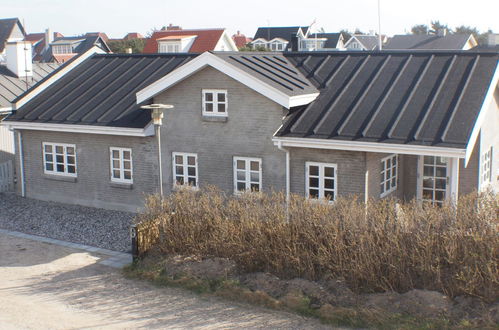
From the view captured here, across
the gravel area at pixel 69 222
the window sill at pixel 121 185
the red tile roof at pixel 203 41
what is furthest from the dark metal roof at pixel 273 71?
the red tile roof at pixel 203 41

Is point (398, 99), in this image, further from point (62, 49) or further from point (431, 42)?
point (62, 49)

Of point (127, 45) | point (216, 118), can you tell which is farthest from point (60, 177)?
point (127, 45)

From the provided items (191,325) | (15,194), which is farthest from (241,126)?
(15,194)

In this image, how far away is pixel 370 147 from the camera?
15633mm

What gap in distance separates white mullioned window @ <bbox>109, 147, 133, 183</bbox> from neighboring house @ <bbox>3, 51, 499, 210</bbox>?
0.04m

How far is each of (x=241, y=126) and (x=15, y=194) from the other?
399 inches

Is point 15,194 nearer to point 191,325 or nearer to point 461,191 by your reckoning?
point 191,325

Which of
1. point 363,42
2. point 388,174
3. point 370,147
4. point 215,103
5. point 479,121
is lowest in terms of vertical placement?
point 388,174

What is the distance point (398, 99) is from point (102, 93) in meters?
10.2

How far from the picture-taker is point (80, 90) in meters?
22.4

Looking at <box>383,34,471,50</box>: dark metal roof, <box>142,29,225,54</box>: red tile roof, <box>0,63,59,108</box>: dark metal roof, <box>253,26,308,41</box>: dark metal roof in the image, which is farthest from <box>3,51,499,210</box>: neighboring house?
<box>253,26,308,41</box>: dark metal roof

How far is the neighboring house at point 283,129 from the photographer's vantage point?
53.0 feet

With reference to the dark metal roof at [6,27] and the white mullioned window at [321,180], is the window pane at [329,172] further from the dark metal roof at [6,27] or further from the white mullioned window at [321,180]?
the dark metal roof at [6,27]

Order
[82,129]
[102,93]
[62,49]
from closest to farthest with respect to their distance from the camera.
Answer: [82,129] < [102,93] < [62,49]
